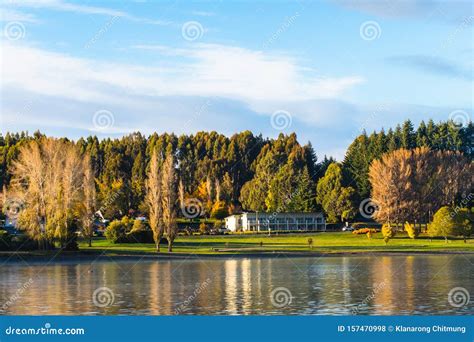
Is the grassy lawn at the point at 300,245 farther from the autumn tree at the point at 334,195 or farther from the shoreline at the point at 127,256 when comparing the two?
the autumn tree at the point at 334,195

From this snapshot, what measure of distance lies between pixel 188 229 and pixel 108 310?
92709 mm

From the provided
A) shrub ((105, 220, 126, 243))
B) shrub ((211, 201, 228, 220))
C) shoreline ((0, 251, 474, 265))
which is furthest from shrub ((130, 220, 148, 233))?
shrub ((211, 201, 228, 220))

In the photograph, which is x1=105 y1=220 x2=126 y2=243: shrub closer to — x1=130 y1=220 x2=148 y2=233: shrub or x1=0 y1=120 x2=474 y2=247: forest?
x1=130 y1=220 x2=148 y2=233: shrub

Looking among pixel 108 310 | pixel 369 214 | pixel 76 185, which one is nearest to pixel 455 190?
pixel 369 214

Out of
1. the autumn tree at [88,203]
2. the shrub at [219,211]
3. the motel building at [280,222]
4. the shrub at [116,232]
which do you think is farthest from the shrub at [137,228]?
the shrub at [219,211]

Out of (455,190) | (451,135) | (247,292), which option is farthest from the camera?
(451,135)

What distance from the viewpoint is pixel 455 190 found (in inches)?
5408

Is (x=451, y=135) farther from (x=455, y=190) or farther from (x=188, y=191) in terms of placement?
(x=188, y=191)

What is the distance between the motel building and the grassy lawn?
65.2 feet

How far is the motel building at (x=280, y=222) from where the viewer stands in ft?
472

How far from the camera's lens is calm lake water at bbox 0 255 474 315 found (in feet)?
116

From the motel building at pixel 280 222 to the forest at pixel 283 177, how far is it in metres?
4.09

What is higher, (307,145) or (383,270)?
(307,145)

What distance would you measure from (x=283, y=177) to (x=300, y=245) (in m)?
58.3
